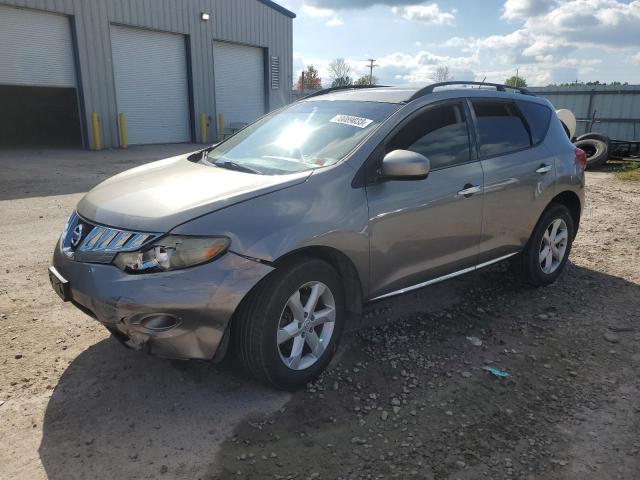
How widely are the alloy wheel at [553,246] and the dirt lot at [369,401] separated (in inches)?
16.8

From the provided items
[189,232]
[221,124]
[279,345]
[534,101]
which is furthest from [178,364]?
[221,124]

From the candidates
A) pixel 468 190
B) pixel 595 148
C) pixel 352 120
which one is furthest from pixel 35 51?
pixel 595 148

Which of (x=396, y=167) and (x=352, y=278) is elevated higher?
(x=396, y=167)

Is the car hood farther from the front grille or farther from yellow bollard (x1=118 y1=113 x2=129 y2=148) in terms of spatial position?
yellow bollard (x1=118 y1=113 x2=129 y2=148)

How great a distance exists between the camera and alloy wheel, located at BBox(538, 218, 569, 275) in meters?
4.77

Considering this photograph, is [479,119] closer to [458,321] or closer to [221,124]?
[458,321]

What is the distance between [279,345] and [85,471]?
113 cm

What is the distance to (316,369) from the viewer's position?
3.14 meters

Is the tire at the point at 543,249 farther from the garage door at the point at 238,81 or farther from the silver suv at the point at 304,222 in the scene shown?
the garage door at the point at 238,81

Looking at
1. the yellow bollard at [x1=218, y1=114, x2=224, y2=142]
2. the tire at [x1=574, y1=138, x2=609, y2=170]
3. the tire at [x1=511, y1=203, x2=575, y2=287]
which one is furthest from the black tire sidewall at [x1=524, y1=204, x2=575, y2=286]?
the yellow bollard at [x1=218, y1=114, x2=224, y2=142]

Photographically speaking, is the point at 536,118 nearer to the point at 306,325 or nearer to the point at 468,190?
the point at 468,190

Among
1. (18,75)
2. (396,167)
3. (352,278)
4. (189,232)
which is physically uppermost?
(18,75)

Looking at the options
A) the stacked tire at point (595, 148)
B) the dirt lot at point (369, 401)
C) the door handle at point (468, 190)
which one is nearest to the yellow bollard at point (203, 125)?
the stacked tire at point (595, 148)

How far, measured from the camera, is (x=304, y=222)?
289cm
